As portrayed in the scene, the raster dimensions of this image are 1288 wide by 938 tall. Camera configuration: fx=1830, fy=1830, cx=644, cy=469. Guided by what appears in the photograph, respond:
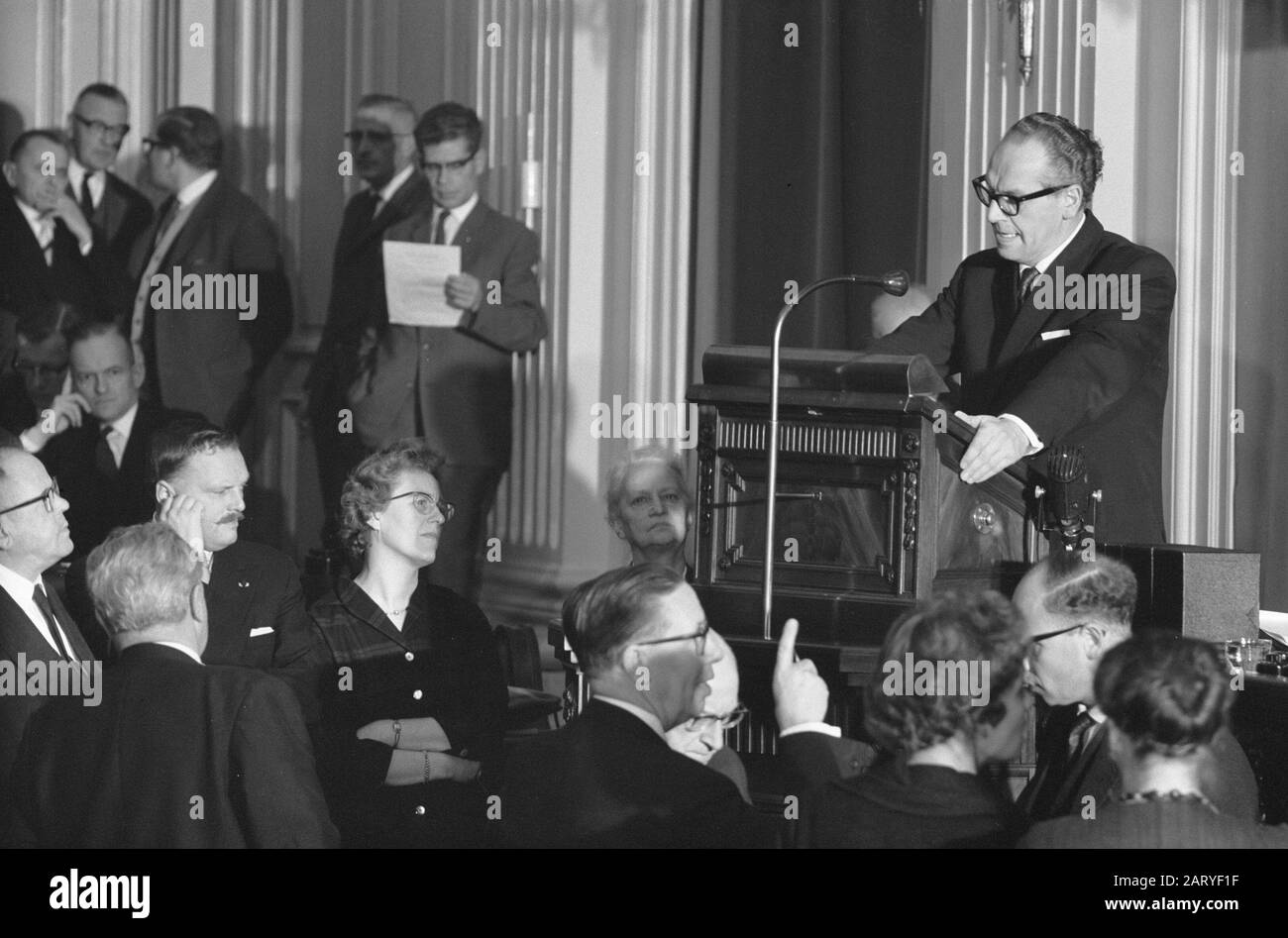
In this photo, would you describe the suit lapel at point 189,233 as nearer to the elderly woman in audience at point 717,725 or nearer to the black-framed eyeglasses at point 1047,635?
the elderly woman in audience at point 717,725

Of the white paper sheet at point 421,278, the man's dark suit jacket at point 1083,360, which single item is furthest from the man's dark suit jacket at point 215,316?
the man's dark suit jacket at point 1083,360

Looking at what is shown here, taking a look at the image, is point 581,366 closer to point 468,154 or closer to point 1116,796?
point 468,154

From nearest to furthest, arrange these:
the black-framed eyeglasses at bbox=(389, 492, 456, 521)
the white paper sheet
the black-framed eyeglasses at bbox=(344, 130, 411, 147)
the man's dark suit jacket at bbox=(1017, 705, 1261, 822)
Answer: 1. the man's dark suit jacket at bbox=(1017, 705, 1261, 822)
2. the black-framed eyeglasses at bbox=(389, 492, 456, 521)
3. the white paper sheet
4. the black-framed eyeglasses at bbox=(344, 130, 411, 147)

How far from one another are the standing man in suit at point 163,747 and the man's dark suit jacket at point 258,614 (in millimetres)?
893

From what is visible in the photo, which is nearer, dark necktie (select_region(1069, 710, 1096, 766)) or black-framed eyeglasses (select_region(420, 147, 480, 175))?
dark necktie (select_region(1069, 710, 1096, 766))

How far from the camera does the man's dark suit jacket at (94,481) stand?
6555 millimetres

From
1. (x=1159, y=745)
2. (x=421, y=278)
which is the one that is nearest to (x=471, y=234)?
(x=421, y=278)

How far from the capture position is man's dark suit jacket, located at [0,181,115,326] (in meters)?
7.22

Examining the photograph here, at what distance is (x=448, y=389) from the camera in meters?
6.72

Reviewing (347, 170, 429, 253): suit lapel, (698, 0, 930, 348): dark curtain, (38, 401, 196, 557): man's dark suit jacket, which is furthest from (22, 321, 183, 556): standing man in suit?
(698, 0, 930, 348): dark curtain

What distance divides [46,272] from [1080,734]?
5.45 meters

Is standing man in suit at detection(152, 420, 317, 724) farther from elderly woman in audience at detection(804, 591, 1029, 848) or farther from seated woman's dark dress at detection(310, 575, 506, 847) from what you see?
elderly woman in audience at detection(804, 591, 1029, 848)

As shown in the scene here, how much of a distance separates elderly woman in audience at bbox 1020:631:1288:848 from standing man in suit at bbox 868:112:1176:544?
138cm
